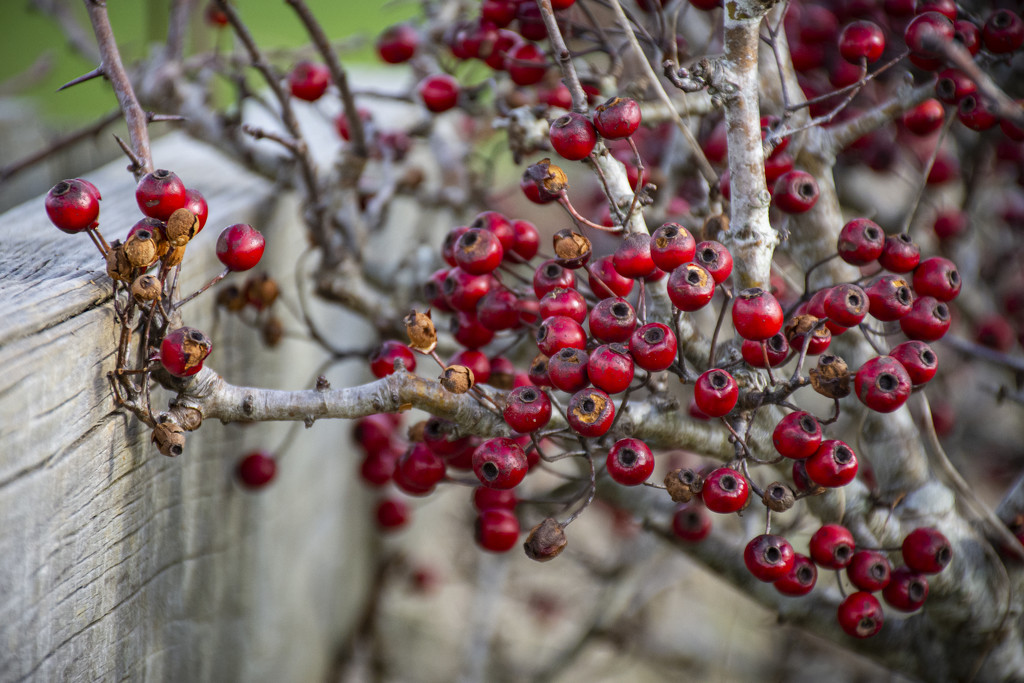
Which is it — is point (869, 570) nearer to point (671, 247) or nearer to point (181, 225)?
point (671, 247)

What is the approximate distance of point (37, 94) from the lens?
503 centimetres

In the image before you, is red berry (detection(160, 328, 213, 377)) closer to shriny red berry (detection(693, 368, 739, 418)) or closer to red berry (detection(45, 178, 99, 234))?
red berry (detection(45, 178, 99, 234))

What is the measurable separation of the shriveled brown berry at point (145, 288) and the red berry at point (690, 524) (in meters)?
0.93

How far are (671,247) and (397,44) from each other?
3.82 feet

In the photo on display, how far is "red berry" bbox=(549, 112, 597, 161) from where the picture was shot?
0.96 meters

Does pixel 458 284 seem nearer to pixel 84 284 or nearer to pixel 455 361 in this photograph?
pixel 455 361

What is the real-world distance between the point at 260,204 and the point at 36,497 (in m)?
0.98

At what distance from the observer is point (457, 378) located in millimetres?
964

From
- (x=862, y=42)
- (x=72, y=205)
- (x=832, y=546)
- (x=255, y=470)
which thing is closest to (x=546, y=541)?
(x=832, y=546)

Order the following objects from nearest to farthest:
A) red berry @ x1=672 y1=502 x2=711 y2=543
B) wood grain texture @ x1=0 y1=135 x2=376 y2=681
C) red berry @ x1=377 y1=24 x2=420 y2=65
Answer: wood grain texture @ x1=0 y1=135 x2=376 y2=681 → red berry @ x1=672 y1=502 x2=711 y2=543 → red berry @ x1=377 y1=24 x2=420 y2=65

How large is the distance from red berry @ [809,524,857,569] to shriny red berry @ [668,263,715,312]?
1.42ft

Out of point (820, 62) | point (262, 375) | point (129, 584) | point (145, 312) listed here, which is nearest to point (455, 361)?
point (145, 312)

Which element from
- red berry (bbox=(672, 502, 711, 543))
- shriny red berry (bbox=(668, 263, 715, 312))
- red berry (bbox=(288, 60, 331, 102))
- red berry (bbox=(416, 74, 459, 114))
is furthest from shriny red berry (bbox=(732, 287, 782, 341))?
red berry (bbox=(288, 60, 331, 102))

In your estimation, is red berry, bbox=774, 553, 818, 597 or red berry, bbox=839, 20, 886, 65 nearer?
red berry, bbox=774, 553, 818, 597
